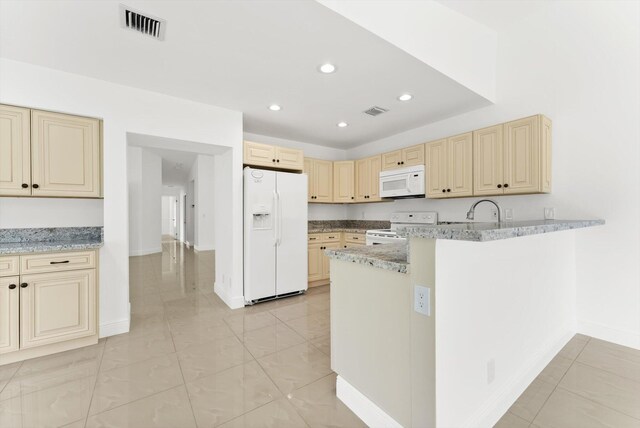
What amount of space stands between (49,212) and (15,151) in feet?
2.11

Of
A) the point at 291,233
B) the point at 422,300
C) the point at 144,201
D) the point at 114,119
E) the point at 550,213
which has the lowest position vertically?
the point at 422,300

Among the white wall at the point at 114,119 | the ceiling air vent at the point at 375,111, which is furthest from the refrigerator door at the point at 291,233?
the ceiling air vent at the point at 375,111

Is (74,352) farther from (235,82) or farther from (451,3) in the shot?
(451,3)

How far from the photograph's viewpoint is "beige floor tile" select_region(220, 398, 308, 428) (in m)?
1.52

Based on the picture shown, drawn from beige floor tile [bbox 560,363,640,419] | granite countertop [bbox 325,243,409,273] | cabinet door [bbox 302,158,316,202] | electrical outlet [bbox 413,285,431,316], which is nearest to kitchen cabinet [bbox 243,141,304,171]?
cabinet door [bbox 302,158,316,202]

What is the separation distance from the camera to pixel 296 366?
2.11 m

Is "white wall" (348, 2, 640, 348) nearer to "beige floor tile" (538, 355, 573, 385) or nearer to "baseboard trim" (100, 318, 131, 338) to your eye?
"beige floor tile" (538, 355, 573, 385)

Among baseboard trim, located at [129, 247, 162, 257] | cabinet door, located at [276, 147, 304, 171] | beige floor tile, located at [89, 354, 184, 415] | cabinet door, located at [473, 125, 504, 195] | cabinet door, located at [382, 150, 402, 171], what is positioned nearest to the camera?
beige floor tile, located at [89, 354, 184, 415]

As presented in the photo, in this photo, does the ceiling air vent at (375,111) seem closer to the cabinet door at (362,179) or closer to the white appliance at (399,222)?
the cabinet door at (362,179)

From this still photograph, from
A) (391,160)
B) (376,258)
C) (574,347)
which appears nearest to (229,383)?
(376,258)

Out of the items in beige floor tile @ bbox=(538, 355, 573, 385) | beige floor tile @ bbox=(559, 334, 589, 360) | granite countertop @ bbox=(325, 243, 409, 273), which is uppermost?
granite countertop @ bbox=(325, 243, 409, 273)

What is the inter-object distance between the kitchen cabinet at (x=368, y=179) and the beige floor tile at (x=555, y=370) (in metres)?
2.90

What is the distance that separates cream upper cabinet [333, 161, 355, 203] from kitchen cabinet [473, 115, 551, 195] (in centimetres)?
219

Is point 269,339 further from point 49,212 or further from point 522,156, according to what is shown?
point 522,156
